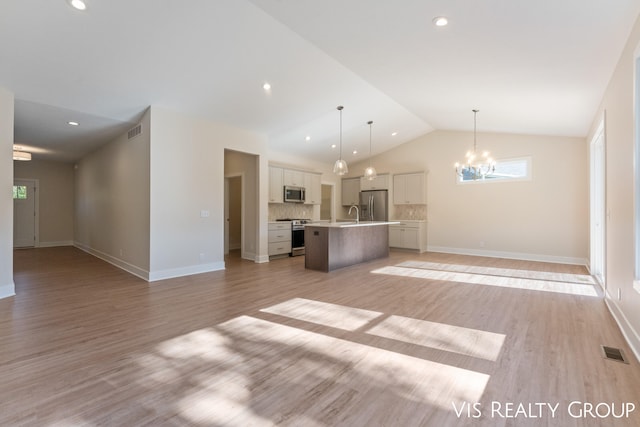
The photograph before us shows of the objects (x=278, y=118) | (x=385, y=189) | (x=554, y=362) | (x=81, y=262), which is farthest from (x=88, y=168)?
(x=554, y=362)

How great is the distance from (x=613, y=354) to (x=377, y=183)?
724cm

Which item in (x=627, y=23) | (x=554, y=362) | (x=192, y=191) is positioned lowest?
(x=554, y=362)

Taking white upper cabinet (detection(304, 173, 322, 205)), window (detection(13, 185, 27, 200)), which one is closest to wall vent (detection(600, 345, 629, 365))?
white upper cabinet (detection(304, 173, 322, 205))

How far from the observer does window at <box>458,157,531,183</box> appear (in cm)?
699

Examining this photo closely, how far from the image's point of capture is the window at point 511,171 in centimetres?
699

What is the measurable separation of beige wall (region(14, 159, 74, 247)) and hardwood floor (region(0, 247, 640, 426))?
6428mm

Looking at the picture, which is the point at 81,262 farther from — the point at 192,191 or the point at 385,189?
the point at 385,189

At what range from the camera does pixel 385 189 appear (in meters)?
9.15

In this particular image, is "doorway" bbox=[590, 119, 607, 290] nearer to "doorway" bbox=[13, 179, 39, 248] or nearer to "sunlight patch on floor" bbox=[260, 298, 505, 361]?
"sunlight patch on floor" bbox=[260, 298, 505, 361]

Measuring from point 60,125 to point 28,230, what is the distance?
5.76 metres

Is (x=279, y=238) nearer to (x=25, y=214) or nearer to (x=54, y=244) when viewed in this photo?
(x=54, y=244)

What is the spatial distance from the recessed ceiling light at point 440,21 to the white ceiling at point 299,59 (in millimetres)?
87

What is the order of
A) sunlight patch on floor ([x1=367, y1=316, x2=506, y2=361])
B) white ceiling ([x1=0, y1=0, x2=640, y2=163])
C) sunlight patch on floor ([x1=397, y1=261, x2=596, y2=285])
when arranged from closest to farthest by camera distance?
1. sunlight patch on floor ([x1=367, y1=316, x2=506, y2=361])
2. white ceiling ([x1=0, y1=0, x2=640, y2=163])
3. sunlight patch on floor ([x1=397, y1=261, x2=596, y2=285])

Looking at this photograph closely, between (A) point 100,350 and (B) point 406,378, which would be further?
(A) point 100,350
